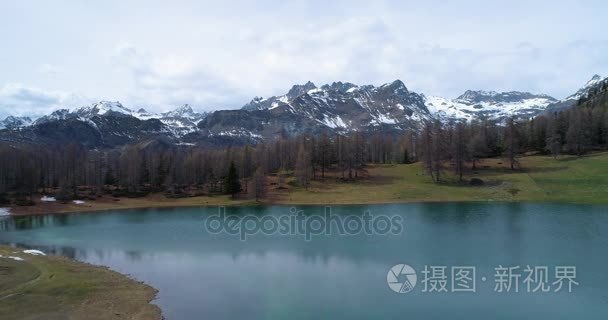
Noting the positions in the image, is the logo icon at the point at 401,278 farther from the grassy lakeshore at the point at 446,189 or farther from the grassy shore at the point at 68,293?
the grassy lakeshore at the point at 446,189

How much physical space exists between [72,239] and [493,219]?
60.7 metres

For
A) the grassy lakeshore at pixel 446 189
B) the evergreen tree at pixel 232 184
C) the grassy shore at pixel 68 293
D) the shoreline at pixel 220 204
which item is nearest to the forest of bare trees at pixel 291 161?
the evergreen tree at pixel 232 184

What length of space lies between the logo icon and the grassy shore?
18073 millimetres

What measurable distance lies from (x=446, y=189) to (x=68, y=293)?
80162 millimetres

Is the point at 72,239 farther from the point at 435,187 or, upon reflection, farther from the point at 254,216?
the point at 435,187

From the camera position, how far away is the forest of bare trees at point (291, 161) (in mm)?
112312

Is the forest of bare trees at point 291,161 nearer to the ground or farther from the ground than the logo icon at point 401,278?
farther from the ground

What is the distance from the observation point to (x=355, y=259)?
47625 mm

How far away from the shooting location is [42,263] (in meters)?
45.8

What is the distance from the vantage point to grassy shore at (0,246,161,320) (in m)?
30.9

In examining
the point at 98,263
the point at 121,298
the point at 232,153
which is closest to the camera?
the point at 121,298

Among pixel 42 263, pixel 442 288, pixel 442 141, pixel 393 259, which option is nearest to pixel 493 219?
pixel 393 259

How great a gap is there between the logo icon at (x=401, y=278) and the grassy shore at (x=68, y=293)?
18.1 metres

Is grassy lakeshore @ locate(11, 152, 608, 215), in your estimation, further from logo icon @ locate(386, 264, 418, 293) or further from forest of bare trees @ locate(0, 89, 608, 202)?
logo icon @ locate(386, 264, 418, 293)
